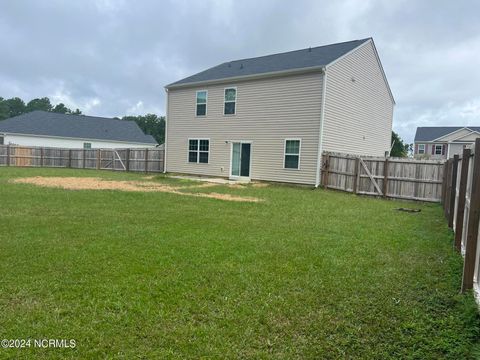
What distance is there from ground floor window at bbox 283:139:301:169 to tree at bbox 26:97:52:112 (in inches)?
2830

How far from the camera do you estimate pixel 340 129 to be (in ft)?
53.4

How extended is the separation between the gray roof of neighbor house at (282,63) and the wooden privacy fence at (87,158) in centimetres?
542

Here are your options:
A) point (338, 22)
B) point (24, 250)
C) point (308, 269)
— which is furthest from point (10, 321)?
point (338, 22)

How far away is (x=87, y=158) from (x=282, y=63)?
18127mm

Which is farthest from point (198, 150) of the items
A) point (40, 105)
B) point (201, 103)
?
point (40, 105)

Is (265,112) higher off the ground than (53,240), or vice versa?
(265,112)

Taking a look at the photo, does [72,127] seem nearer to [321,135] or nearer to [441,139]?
[321,135]

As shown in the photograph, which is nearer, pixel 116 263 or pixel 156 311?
pixel 156 311

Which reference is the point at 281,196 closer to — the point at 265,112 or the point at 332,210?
the point at 332,210

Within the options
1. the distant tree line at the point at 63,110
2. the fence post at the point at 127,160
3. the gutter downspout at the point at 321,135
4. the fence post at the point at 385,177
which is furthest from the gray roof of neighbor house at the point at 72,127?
the fence post at the point at 385,177

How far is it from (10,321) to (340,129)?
51.1 ft

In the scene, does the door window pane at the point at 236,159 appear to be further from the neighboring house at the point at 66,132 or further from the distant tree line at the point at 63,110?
the distant tree line at the point at 63,110

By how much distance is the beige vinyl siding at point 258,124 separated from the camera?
15.3m

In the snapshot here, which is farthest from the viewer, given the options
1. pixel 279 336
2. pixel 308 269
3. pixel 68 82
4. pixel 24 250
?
pixel 68 82
